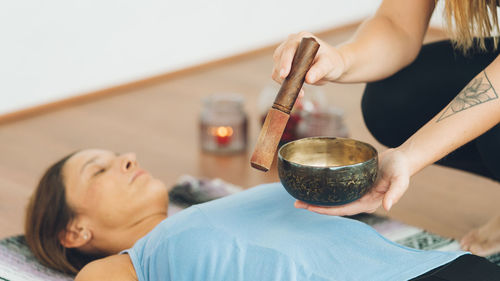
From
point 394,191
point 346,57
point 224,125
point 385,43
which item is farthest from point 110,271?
point 224,125

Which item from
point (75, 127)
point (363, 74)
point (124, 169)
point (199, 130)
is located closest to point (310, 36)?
point (363, 74)

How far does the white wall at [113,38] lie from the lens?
2.92m

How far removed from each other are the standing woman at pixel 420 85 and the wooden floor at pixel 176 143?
1.09 ft

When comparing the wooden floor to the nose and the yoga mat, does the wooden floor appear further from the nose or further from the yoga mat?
the nose

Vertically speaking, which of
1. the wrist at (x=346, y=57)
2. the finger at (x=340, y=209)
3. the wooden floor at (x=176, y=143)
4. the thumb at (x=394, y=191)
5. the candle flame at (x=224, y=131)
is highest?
the wrist at (x=346, y=57)

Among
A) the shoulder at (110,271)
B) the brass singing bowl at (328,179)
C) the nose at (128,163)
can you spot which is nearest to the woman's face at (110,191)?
the nose at (128,163)

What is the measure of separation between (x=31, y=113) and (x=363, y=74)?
1858 millimetres

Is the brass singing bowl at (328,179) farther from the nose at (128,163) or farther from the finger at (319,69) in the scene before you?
the nose at (128,163)

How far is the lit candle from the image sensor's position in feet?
8.59

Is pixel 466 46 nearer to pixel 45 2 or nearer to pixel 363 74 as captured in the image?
pixel 363 74

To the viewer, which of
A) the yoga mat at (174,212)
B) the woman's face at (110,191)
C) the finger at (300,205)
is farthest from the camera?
the yoga mat at (174,212)

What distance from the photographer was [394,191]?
1.27m

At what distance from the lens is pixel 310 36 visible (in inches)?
53.3

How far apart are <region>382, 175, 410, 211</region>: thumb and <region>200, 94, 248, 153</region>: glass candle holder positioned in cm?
136
